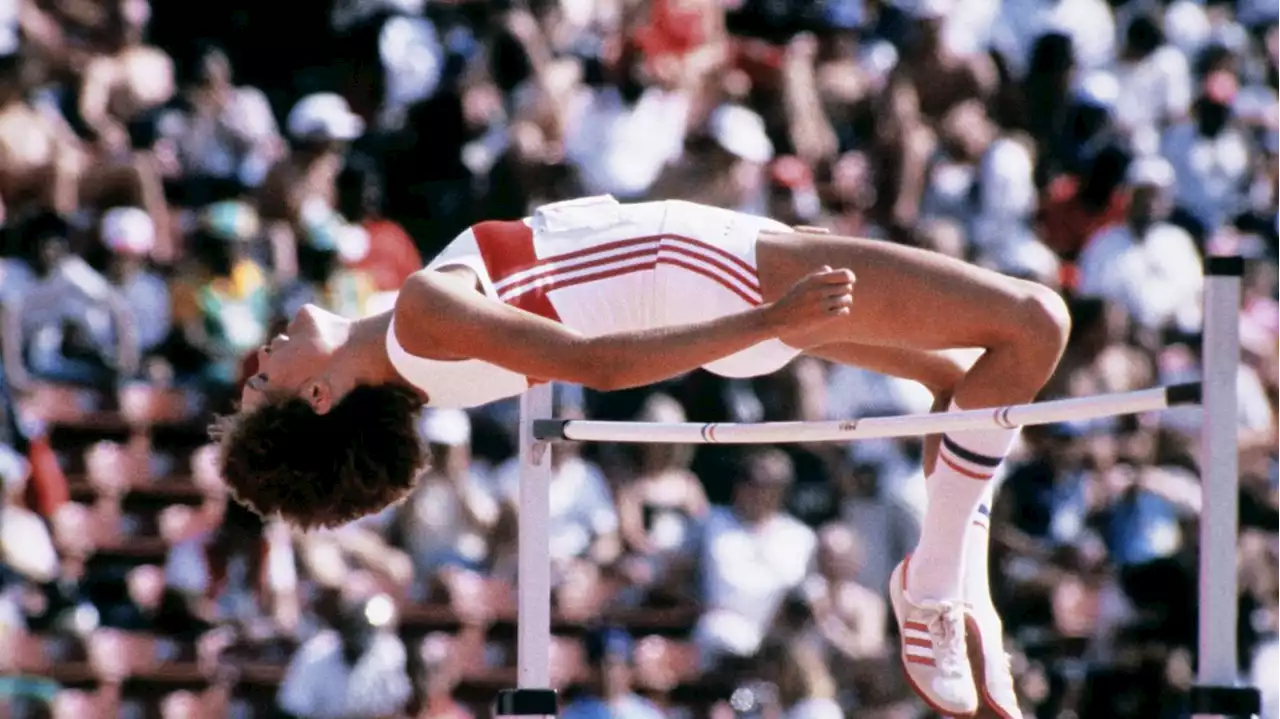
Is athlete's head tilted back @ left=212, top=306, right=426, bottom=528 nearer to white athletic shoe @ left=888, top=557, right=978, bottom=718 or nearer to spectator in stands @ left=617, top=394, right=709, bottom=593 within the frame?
white athletic shoe @ left=888, top=557, right=978, bottom=718

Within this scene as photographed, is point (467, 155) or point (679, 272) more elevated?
point (467, 155)

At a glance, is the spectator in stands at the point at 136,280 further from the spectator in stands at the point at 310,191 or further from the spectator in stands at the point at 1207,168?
the spectator in stands at the point at 1207,168

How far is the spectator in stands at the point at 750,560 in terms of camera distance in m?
9.12

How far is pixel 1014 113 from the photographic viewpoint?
11805 mm

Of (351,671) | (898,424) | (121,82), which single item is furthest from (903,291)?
(121,82)

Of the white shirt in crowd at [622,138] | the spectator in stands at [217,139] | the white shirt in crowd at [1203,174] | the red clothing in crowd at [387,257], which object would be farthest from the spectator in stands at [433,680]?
the white shirt in crowd at [1203,174]

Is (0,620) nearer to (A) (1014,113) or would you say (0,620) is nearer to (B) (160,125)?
(B) (160,125)

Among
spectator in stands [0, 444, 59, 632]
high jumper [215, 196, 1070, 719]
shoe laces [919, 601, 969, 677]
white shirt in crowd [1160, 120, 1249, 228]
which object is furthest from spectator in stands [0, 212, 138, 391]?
white shirt in crowd [1160, 120, 1249, 228]

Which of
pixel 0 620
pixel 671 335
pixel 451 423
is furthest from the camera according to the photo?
pixel 451 423

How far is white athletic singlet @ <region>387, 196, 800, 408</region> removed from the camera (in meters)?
4.86

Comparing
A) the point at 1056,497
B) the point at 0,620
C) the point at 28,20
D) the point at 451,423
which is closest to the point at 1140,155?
the point at 1056,497

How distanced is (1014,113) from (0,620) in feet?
20.6

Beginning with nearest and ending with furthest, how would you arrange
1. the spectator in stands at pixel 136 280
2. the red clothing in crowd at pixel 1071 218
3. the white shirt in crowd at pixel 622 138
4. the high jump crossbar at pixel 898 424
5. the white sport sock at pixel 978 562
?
the high jump crossbar at pixel 898 424, the white sport sock at pixel 978 562, the spectator in stands at pixel 136 280, the white shirt in crowd at pixel 622 138, the red clothing in crowd at pixel 1071 218

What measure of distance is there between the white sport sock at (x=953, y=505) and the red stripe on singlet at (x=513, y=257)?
1.02 m
